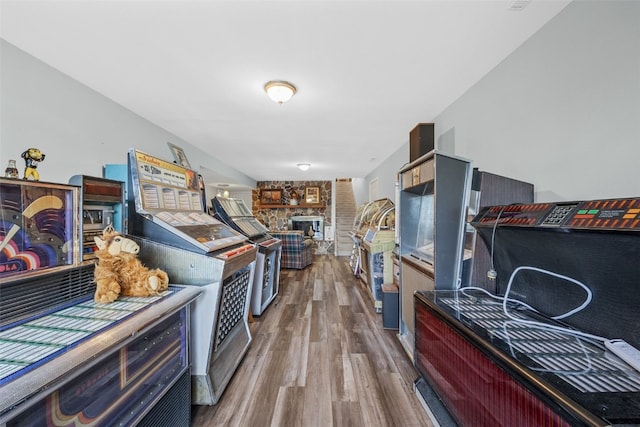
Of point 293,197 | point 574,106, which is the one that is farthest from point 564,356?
point 293,197

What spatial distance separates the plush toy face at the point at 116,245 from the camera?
125cm

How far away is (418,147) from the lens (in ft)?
9.39

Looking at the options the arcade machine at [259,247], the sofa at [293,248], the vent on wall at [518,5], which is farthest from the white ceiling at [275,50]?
the sofa at [293,248]

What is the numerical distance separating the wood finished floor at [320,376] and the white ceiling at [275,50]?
8.37ft

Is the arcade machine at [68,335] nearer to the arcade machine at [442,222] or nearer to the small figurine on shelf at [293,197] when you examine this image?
the arcade machine at [442,222]

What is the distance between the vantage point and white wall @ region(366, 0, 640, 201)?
1.21m

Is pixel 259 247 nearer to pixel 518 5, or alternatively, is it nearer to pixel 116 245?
pixel 116 245

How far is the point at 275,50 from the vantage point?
1885mm

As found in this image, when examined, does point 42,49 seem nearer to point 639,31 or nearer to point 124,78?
point 124,78

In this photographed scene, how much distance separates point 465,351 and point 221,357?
1.67 m

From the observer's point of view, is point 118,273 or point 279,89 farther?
point 279,89

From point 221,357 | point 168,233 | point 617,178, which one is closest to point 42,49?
point 168,233

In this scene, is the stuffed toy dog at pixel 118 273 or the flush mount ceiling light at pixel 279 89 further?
the flush mount ceiling light at pixel 279 89

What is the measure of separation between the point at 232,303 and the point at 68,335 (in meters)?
1.16
